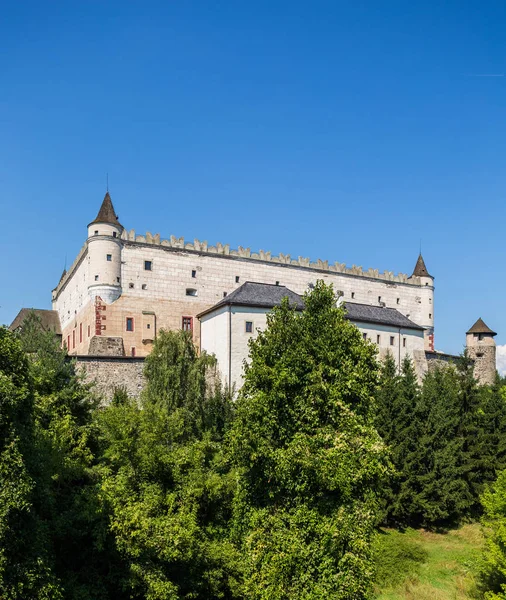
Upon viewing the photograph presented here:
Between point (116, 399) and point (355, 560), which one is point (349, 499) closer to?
point (355, 560)

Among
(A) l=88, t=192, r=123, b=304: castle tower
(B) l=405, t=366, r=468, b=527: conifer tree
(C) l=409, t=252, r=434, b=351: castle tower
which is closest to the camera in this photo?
(B) l=405, t=366, r=468, b=527: conifer tree

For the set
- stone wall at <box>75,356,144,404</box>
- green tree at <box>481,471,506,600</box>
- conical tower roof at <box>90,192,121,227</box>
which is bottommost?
green tree at <box>481,471,506,600</box>

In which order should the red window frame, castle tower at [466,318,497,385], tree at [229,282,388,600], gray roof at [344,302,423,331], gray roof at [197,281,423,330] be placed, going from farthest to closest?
castle tower at [466,318,497,385] → the red window frame → gray roof at [344,302,423,331] → gray roof at [197,281,423,330] → tree at [229,282,388,600]

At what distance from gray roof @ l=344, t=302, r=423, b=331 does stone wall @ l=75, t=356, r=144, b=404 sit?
1620 cm

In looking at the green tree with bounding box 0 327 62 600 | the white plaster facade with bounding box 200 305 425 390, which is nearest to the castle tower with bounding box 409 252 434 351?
the white plaster facade with bounding box 200 305 425 390

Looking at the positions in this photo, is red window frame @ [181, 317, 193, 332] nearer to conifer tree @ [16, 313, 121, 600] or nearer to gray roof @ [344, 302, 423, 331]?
gray roof @ [344, 302, 423, 331]

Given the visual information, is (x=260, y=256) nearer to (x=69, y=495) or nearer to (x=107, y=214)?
(x=107, y=214)

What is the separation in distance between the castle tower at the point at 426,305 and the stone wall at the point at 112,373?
97.3 ft

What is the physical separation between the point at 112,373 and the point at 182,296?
34.4 ft

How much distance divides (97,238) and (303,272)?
57.8 feet

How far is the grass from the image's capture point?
2559cm

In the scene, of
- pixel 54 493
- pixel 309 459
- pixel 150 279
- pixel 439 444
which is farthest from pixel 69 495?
pixel 150 279

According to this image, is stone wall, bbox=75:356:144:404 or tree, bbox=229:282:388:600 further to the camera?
stone wall, bbox=75:356:144:404

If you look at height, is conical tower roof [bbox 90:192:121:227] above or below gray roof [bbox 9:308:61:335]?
above
